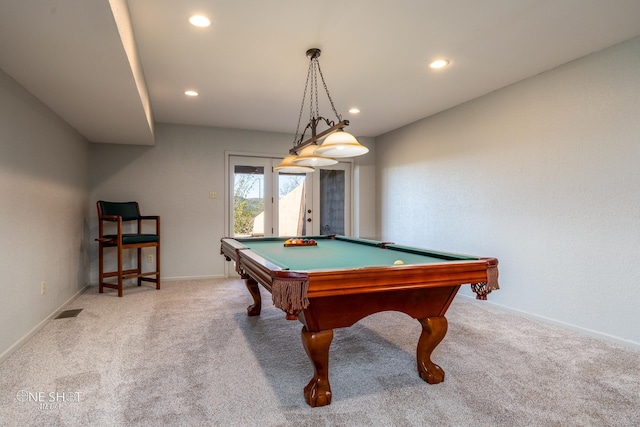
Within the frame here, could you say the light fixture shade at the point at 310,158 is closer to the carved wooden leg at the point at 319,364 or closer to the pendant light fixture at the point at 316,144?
the pendant light fixture at the point at 316,144

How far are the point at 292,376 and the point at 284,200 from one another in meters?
3.64

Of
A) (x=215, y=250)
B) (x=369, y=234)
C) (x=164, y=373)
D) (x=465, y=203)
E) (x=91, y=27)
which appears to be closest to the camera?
(x=91, y=27)

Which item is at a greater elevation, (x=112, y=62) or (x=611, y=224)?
(x=112, y=62)

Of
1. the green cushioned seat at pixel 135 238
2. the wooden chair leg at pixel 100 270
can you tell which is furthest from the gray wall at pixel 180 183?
the green cushioned seat at pixel 135 238

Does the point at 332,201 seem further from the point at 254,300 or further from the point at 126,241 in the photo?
the point at 126,241

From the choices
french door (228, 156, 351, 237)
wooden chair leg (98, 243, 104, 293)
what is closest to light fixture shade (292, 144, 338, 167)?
french door (228, 156, 351, 237)

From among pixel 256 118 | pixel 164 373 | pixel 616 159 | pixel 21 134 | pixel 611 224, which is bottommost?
pixel 164 373

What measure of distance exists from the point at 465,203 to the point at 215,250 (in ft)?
11.4

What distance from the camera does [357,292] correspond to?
1.61 meters

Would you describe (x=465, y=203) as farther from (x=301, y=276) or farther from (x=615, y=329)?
(x=301, y=276)

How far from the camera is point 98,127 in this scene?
12.0 feet

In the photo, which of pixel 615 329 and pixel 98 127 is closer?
pixel 615 329

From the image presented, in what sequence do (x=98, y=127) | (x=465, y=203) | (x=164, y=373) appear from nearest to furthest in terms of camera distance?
(x=164, y=373)
(x=98, y=127)
(x=465, y=203)

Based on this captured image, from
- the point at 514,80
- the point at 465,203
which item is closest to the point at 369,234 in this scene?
the point at 465,203
